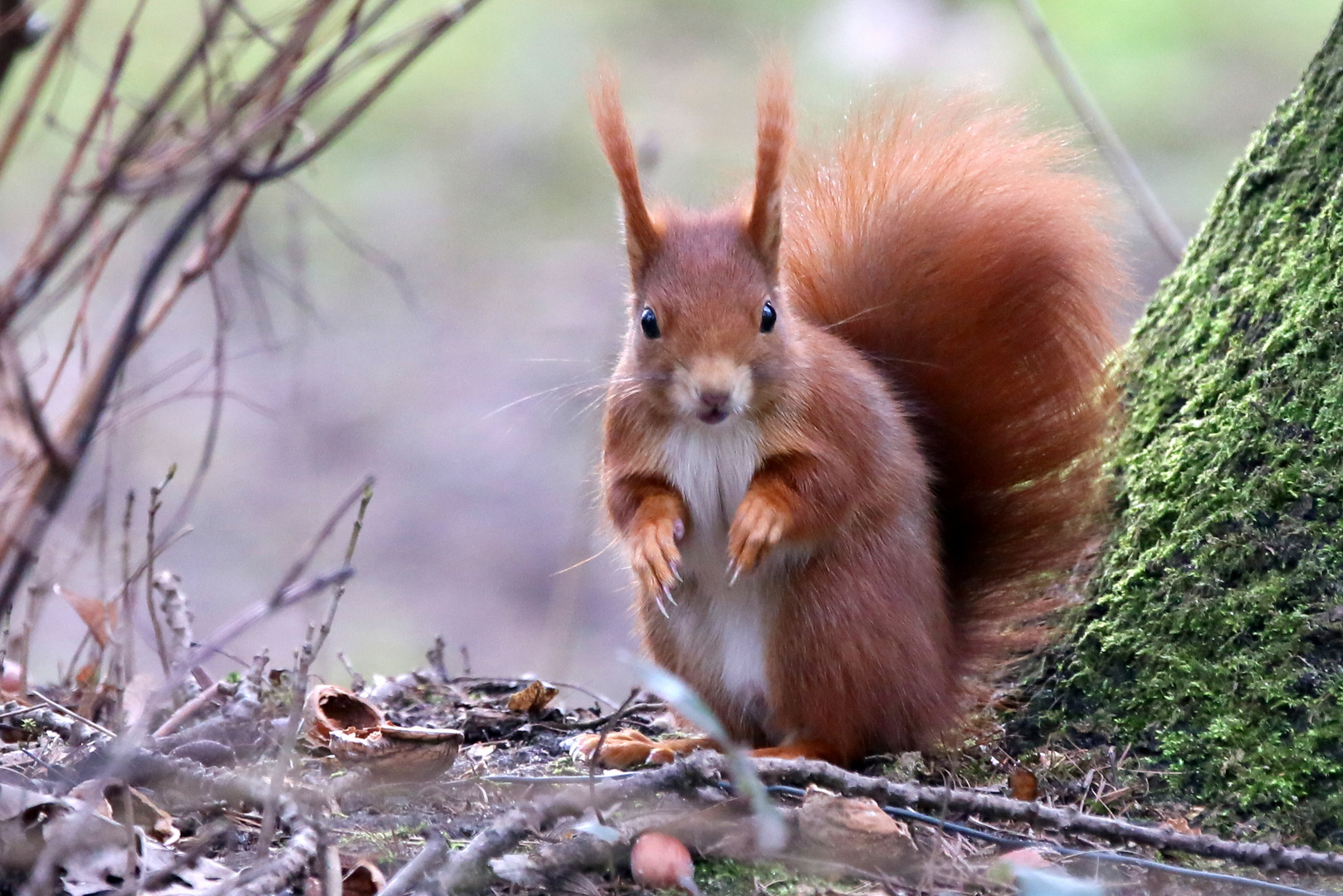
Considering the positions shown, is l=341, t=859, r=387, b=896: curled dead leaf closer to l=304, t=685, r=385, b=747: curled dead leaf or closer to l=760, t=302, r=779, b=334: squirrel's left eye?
l=304, t=685, r=385, b=747: curled dead leaf

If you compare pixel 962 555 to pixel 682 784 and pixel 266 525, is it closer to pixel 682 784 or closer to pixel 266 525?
pixel 682 784

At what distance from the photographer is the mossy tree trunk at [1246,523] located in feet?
5.04

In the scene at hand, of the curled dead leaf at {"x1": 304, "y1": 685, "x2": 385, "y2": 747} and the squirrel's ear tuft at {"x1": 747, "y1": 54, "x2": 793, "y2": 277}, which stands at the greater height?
the squirrel's ear tuft at {"x1": 747, "y1": 54, "x2": 793, "y2": 277}

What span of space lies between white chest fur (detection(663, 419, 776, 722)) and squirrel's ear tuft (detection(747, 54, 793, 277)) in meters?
0.23

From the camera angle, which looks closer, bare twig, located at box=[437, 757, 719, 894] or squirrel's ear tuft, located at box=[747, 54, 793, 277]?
bare twig, located at box=[437, 757, 719, 894]

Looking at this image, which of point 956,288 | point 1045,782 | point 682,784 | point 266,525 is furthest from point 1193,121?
point 682,784

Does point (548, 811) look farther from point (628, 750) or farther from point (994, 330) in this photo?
point (994, 330)

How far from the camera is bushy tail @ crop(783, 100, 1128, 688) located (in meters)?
1.85

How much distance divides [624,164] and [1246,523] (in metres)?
0.86

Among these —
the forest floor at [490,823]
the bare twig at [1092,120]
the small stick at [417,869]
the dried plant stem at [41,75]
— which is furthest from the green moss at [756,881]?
the bare twig at [1092,120]

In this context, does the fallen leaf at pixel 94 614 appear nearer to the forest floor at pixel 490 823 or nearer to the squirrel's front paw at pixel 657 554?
→ the forest floor at pixel 490 823

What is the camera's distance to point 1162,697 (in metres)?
1.65

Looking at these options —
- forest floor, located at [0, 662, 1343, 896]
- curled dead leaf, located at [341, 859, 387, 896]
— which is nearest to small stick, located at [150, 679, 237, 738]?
forest floor, located at [0, 662, 1343, 896]

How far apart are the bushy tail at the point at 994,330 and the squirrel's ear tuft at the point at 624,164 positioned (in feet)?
0.92
